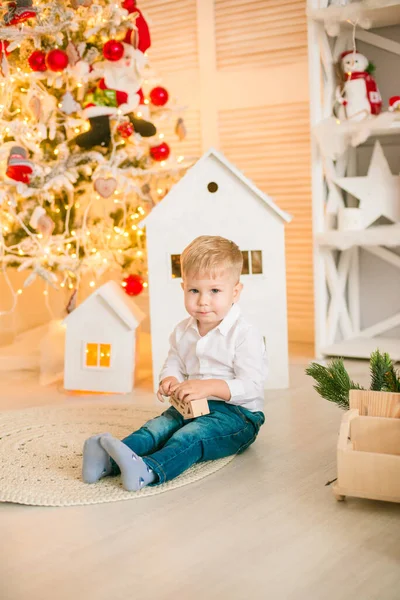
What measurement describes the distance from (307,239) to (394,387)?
164 centimetres

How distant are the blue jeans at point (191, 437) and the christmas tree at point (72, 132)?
3.21 ft

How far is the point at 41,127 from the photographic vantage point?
2643mm

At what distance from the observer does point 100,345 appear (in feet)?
8.48

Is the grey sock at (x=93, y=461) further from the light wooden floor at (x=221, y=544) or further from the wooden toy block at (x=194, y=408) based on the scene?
the wooden toy block at (x=194, y=408)

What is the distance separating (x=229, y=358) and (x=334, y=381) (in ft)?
1.18

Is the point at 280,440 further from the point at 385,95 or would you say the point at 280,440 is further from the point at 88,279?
the point at 88,279

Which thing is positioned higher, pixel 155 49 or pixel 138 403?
pixel 155 49

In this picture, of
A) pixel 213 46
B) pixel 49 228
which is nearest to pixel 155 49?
pixel 213 46

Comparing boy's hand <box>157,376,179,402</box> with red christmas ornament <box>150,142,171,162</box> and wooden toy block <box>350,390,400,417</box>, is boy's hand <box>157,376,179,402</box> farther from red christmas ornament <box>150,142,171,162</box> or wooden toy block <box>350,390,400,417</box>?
red christmas ornament <box>150,142,171,162</box>

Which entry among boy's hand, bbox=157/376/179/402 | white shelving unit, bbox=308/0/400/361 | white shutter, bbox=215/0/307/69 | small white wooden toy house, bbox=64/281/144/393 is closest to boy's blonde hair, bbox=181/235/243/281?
boy's hand, bbox=157/376/179/402

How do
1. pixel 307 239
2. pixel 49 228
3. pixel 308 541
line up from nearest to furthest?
pixel 308 541
pixel 49 228
pixel 307 239

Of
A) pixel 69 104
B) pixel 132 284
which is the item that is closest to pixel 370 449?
pixel 132 284

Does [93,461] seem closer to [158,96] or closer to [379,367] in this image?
[379,367]

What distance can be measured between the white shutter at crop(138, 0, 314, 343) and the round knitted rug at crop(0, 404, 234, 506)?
4.07 ft
